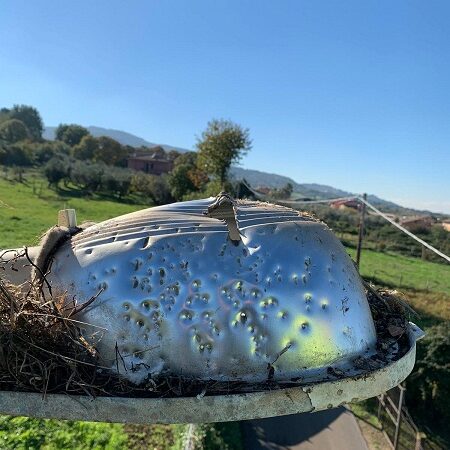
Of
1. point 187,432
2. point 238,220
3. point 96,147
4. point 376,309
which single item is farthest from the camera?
point 96,147

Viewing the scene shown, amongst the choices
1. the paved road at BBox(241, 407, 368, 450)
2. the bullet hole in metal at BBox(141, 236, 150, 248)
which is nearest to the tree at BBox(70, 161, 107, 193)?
the paved road at BBox(241, 407, 368, 450)

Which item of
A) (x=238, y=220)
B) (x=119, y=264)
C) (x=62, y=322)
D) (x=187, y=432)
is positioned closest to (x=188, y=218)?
(x=238, y=220)

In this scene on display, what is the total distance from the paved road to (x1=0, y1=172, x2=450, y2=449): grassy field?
5.76 ft

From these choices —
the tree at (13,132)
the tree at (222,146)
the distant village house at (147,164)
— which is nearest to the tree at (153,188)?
the tree at (222,146)

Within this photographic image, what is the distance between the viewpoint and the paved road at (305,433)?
9328 millimetres

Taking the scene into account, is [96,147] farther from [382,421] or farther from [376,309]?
[376,309]

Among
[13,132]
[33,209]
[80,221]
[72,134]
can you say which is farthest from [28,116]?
[80,221]

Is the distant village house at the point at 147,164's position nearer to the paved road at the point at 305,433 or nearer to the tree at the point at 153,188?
the tree at the point at 153,188

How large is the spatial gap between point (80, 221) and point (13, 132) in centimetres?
6826

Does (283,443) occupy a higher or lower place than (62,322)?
lower

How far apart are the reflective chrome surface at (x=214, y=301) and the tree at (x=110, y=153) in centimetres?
6974

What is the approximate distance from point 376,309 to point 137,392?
163 cm

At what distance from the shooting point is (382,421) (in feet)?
35.0

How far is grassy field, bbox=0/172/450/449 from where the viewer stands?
8461mm
